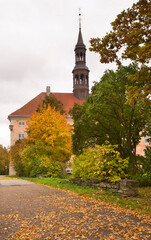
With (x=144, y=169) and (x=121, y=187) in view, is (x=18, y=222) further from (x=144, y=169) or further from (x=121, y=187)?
(x=144, y=169)

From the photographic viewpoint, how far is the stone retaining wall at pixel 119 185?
916cm

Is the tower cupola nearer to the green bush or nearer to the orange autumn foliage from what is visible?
the orange autumn foliage

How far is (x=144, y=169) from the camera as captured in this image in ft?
46.2

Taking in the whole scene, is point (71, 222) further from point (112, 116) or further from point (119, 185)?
point (112, 116)

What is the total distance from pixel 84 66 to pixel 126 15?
38.6 metres

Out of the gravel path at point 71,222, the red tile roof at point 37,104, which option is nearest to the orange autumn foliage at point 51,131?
the gravel path at point 71,222

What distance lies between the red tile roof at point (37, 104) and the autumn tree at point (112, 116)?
85.5ft

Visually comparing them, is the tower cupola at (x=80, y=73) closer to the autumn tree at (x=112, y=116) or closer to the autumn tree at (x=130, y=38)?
the autumn tree at (x=112, y=116)

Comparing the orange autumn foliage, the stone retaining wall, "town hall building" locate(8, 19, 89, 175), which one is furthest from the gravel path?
"town hall building" locate(8, 19, 89, 175)

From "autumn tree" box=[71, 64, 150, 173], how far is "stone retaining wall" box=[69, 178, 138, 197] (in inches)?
120

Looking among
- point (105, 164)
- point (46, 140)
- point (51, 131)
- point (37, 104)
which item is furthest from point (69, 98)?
point (105, 164)

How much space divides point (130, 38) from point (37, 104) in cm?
3785

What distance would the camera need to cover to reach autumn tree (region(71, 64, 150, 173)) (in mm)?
13266

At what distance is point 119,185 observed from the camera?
9.71 m
